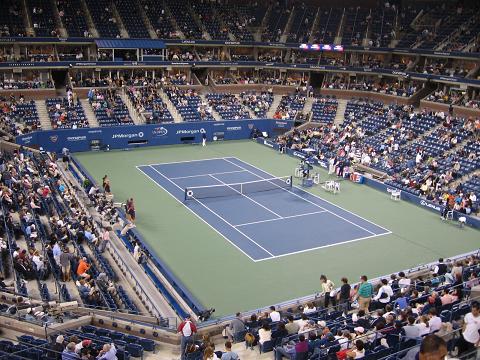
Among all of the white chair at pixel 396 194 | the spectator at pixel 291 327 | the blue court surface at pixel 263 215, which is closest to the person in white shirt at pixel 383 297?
the spectator at pixel 291 327

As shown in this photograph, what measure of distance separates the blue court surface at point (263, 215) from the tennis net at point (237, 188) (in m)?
0.08

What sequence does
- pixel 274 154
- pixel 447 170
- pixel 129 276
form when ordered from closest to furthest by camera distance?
pixel 129 276
pixel 447 170
pixel 274 154

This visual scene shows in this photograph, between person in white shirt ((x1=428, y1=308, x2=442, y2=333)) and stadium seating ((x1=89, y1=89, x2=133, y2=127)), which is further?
stadium seating ((x1=89, y1=89, x2=133, y2=127))

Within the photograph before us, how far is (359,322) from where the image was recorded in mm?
15039

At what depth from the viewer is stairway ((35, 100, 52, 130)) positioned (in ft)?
148

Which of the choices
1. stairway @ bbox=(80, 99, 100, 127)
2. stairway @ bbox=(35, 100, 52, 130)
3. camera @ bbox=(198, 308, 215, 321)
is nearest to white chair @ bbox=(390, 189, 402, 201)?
camera @ bbox=(198, 308, 215, 321)

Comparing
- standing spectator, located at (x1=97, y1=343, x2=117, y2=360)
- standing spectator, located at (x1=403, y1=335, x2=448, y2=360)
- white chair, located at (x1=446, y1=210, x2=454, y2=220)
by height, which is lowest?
white chair, located at (x1=446, y1=210, x2=454, y2=220)

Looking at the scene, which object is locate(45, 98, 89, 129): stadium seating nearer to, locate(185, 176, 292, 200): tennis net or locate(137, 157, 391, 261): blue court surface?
locate(137, 157, 391, 261): blue court surface

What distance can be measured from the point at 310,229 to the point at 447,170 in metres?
13.6

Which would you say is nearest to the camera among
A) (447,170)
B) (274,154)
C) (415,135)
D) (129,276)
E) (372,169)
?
(129,276)

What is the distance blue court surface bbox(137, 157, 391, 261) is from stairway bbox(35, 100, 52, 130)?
10.4m

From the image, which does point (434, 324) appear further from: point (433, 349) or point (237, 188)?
point (237, 188)

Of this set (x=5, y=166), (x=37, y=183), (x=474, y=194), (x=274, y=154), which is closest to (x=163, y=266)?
(x=37, y=183)

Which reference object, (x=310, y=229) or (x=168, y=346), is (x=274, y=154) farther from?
(x=168, y=346)
